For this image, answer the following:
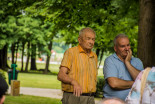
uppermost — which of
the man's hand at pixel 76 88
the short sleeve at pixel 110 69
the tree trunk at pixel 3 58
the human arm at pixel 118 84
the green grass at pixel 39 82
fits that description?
the short sleeve at pixel 110 69

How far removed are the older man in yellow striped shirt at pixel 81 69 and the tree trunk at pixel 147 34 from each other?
486 cm

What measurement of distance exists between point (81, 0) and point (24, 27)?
2607 centimetres

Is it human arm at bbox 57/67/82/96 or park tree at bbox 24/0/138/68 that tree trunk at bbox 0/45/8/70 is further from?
human arm at bbox 57/67/82/96

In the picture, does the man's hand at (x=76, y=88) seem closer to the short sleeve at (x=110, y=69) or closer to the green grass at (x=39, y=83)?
the short sleeve at (x=110, y=69)

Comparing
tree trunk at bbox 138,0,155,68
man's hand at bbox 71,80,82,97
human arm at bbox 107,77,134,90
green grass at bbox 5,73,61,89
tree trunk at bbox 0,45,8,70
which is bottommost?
green grass at bbox 5,73,61,89

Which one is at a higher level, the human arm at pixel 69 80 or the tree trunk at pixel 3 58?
the human arm at pixel 69 80

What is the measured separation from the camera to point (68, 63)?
495 cm

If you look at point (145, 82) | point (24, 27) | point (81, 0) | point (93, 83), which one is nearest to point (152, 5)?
point (81, 0)

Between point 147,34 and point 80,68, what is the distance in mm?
5168

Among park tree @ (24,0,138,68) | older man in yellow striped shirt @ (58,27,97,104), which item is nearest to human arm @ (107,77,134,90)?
older man in yellow striped shirt @ (58,27,97,104)

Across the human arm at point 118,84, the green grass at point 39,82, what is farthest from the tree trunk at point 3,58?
the human arm at point 118,84

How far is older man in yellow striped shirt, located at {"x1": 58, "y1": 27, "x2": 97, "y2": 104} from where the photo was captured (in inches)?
196

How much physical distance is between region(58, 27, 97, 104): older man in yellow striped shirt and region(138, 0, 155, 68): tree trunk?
486cm

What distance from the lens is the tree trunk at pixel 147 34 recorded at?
383 inches
